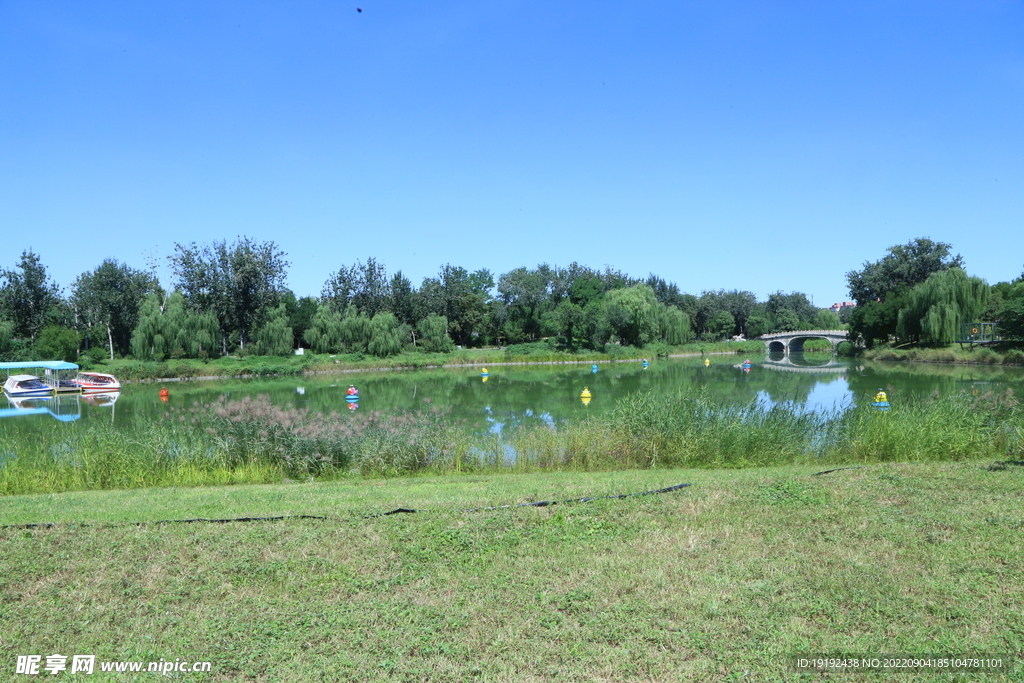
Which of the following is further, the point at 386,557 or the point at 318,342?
the point at 318,342

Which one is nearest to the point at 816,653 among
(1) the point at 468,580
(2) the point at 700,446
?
(1) the point at 468,580

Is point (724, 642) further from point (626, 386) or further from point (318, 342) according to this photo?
point (318, 342)

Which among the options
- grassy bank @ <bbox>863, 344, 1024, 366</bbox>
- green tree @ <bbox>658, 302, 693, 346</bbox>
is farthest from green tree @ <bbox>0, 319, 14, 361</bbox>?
grassy bank @ <bbox>863, 344, 1024, 366</bbox>

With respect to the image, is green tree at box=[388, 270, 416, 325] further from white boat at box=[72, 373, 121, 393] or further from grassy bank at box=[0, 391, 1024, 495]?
grassy bank at box=[0, 391, 1024, 495]

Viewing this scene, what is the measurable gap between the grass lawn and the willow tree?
151ft

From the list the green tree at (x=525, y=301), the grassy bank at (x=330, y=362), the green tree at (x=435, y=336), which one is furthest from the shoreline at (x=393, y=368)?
the green tree at (x=525, y=301)

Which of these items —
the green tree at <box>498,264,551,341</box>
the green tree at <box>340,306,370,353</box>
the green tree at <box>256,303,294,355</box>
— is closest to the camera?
the green tree at <box>256,303,294,355</box>

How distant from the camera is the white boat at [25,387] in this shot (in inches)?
1308

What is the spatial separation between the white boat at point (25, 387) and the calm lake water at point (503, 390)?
57cm

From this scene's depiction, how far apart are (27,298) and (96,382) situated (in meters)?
13.9

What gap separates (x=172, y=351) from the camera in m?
44.2

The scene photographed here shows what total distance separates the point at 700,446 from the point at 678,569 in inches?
249

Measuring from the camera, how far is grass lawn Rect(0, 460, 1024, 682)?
3.66 metres

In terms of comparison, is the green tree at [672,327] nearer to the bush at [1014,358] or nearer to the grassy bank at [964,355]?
the grassy bank at [964,355]
